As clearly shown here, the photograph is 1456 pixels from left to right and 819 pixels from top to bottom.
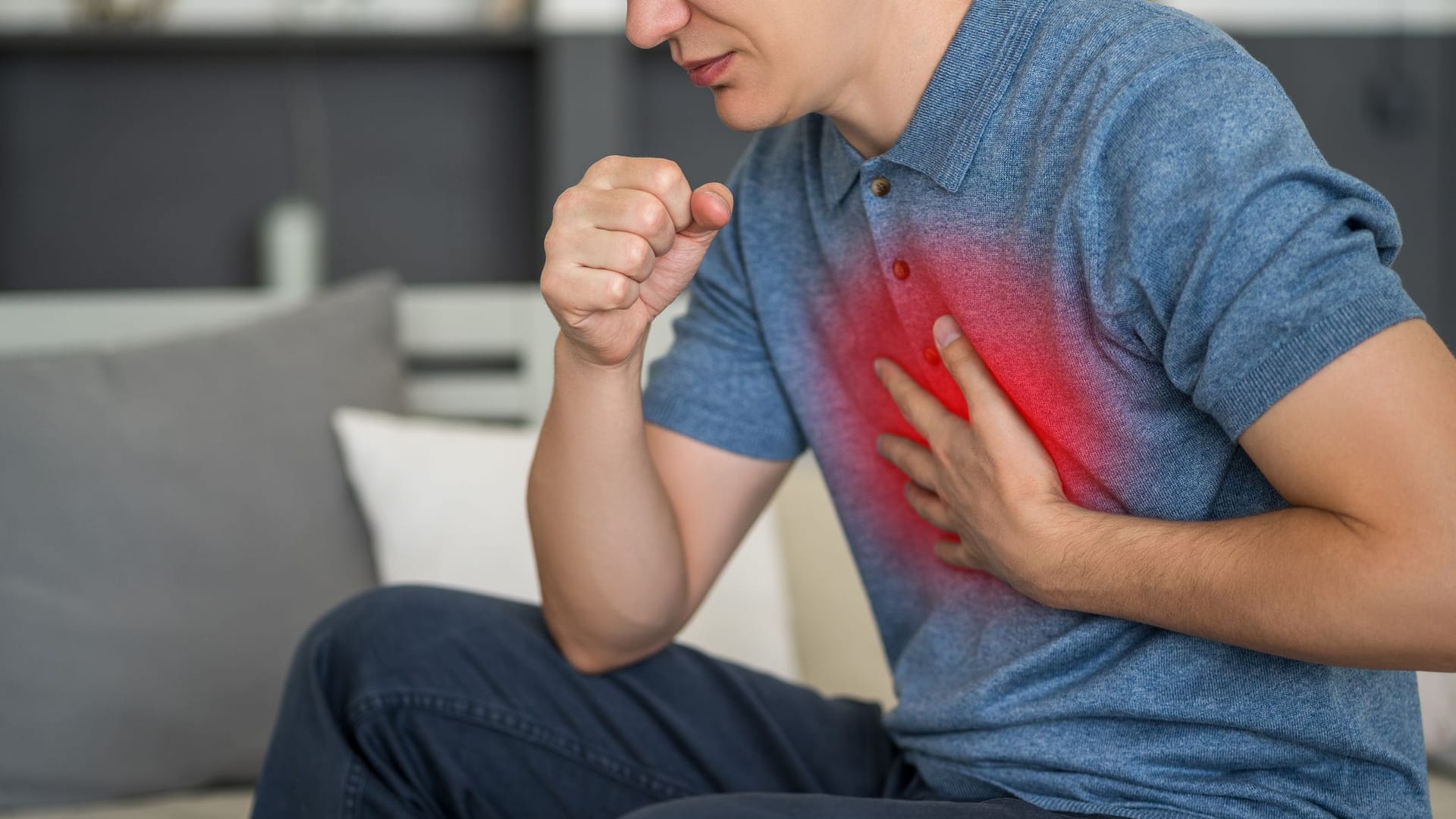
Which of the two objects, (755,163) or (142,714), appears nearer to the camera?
(755,163)

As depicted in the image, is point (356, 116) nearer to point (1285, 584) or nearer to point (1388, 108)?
point (1388, 108)

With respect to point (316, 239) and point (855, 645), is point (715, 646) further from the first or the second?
point (316, 239)

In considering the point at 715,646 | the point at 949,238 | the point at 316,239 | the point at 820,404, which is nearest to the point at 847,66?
the point at 949,238

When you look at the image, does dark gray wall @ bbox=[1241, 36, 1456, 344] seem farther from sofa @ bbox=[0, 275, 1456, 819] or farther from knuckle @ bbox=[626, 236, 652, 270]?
knuckle @ bbox=[626, 236, 652, 270]

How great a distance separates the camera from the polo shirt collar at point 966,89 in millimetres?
960

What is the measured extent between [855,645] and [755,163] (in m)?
0.72

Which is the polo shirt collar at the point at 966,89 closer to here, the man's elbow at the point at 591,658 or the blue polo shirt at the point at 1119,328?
the blue polo shirt at the point at 1119,328

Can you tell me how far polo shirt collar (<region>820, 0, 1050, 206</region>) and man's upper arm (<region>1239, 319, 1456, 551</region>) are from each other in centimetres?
31

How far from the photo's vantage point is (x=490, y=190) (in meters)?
2.96

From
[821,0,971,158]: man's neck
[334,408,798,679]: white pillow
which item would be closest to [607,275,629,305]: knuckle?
[821,0,971,158]: man's neck

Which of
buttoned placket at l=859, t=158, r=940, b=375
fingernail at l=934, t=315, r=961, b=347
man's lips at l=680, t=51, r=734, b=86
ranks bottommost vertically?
fingernail at l=934, t=315, r=961, b=347

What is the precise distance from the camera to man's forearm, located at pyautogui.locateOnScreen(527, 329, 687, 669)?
3.47ft

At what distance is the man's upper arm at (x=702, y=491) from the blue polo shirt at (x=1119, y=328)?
0.15m

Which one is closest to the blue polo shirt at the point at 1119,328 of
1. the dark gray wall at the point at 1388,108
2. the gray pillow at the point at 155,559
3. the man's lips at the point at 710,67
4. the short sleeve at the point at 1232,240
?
the short sleeve at the point at 1232,240
